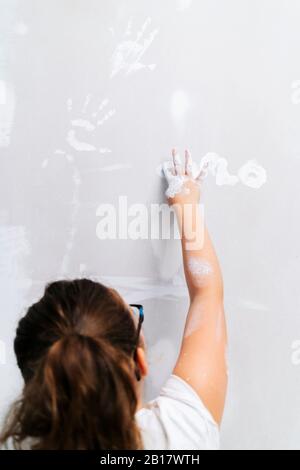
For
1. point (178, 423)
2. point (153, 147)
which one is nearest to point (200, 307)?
point (178, 423)

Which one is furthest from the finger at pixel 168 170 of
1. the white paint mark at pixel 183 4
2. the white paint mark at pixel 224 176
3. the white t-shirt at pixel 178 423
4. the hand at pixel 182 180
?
the white t-shirt at pixel 178 423

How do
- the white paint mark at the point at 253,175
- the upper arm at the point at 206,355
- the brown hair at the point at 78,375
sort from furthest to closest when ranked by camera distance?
the white paint mark at the point at 253,175 < the upper arm at the point at 206,355 < the brown hair at the point at 78,375

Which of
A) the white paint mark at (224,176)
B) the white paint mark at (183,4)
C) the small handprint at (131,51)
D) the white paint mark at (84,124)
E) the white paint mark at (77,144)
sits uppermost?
the white paint mark at (183,4)

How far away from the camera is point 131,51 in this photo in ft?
2.97

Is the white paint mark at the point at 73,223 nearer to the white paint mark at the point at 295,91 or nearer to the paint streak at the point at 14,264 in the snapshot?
the paint streak at the point at 14,264

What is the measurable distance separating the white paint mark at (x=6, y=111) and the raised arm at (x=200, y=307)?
1.13ft

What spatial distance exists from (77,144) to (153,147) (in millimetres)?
160

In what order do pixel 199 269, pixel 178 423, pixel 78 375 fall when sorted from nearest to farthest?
pixel 78 375 < pixel 178 423 < pixel 199 269

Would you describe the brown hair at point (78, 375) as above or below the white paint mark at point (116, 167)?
below

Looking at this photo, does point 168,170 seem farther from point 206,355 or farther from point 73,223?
point 206,355

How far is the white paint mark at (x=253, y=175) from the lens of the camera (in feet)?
3.11

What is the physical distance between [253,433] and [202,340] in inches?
15.1

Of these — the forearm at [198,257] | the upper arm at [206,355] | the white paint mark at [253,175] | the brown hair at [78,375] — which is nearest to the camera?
the brown hair at [78,375]

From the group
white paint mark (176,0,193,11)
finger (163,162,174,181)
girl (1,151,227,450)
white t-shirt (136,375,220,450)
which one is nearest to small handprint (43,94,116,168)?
finger (163,162,174,181)
